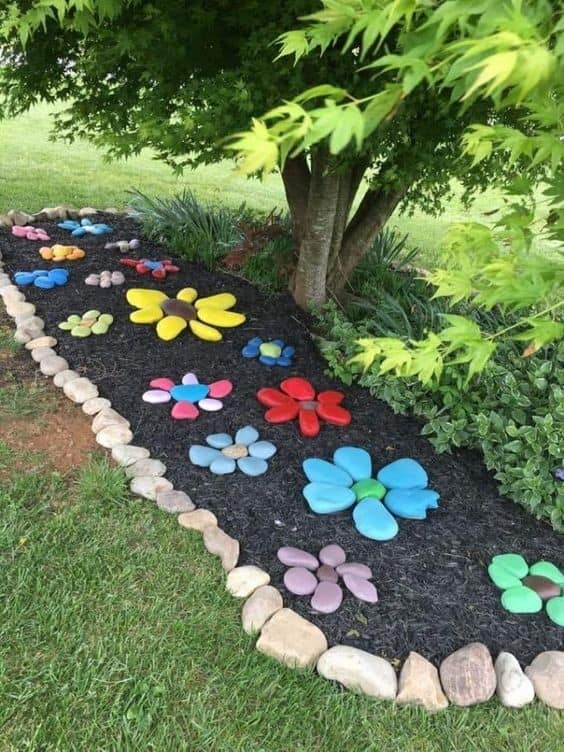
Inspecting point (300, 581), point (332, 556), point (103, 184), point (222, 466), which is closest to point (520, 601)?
point (332, 556)

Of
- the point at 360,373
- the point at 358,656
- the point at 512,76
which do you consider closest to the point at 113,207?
the point at 360,373

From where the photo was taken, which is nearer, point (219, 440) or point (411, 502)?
point (411, 502)

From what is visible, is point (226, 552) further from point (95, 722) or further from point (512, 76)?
point (512, 76)

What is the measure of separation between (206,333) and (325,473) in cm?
130

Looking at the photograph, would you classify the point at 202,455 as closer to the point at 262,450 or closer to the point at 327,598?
the point at 262,450

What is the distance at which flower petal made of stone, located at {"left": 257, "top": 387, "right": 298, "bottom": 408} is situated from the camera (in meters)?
3.31

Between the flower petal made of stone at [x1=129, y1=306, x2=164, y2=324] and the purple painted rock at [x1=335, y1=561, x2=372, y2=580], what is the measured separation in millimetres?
2036

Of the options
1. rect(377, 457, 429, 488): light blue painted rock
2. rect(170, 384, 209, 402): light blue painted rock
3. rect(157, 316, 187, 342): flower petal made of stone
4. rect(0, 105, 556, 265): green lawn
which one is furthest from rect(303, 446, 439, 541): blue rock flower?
rect(0, 105, 556, 265): green lawn

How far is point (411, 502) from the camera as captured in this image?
9.16ft

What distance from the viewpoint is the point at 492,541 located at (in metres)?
2.69

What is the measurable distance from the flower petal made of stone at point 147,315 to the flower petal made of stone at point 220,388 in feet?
2.36

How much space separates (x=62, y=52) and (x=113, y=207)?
318 cm

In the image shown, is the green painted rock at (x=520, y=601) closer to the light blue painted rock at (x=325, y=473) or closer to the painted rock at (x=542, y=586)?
the painted rock at (x=542, y=586)

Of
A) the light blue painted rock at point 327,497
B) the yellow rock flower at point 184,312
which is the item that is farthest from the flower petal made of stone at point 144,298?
the light blue painted rock at point 327,497
